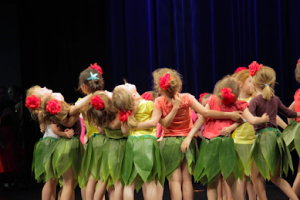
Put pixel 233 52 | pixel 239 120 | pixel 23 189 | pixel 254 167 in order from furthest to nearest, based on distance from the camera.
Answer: pixel 23 189 < pixel 233 52 < pixel 254 167 < pixel 239 120

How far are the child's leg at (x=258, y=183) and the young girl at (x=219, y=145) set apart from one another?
271mm

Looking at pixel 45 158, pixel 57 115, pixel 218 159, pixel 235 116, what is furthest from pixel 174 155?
pixel 45 158

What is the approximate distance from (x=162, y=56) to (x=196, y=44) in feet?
1.63

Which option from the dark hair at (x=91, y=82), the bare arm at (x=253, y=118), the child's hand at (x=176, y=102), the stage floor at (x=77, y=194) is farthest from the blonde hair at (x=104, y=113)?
the stage floor at (x=77, y=194)

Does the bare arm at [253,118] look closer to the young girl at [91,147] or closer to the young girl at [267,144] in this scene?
the young girl at [267,144]

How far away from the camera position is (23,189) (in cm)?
576

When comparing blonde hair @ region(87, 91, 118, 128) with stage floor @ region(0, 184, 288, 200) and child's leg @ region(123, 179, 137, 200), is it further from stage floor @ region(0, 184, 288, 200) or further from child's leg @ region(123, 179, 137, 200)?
stage floor @ region(0, 184, 288, 200)

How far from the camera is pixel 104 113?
3.27m

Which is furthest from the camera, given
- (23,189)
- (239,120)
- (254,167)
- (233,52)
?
(23,189)

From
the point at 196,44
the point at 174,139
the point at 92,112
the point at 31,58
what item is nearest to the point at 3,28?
the point at 31,58

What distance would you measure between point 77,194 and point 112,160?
7.32 feet

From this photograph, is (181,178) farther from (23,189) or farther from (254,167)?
(23,189)

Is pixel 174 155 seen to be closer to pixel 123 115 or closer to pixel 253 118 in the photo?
pixel 123 115

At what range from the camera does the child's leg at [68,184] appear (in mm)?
3447
